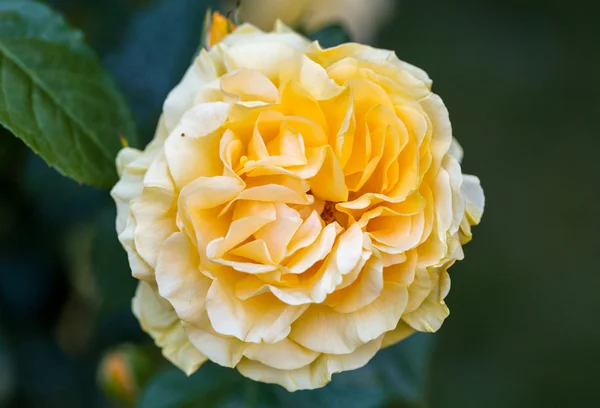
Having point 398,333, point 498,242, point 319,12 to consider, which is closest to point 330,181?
point 398,333

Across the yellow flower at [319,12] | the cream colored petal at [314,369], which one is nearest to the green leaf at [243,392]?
the cream colored petal at [314,369]

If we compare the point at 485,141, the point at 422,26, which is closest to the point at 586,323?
the point at 485,141

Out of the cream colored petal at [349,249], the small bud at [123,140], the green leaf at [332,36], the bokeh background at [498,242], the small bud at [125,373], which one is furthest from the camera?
the bokeh background at [498,242]

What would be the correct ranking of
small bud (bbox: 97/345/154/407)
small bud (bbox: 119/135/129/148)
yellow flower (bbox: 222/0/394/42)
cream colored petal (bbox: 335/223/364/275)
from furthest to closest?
yellow flower (bbox: 222/0/394/42), small bud (bbox: 97/345/154/407), small bud (bbox: 119/135/129/148), cream colored petal (bbox: 335/223/364/275)

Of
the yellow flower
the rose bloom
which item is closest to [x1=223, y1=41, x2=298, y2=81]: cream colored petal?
the rose bloom

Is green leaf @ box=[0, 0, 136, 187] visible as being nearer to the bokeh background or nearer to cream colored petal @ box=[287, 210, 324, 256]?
cream colored petal @ box=[287, 210, 324, 256]

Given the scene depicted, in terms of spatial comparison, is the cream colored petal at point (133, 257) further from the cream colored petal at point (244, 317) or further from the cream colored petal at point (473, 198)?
the cream colored petal at point (473, 198)

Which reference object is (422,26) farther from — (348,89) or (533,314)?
(348,89)
